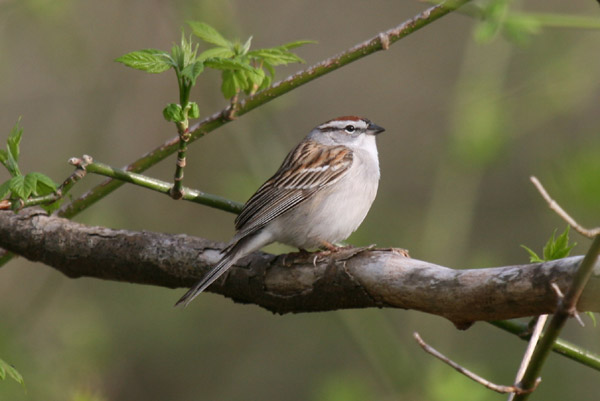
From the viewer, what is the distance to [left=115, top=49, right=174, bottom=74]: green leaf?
2.77 meters

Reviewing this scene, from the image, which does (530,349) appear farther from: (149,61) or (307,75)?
(149,61)

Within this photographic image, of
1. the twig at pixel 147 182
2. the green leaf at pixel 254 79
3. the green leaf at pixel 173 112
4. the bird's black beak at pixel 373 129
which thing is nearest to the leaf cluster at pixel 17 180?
the twig at pixel 147 182

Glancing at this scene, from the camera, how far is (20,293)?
6809mm

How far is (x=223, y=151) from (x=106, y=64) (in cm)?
138

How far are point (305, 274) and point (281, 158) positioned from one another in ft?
8.02

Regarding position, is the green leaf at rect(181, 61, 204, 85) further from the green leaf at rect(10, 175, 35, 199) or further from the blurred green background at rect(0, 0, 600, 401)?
the blurred green background at rect(0, 0, 600, 401)

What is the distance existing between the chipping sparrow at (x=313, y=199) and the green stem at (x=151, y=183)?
1.15ft

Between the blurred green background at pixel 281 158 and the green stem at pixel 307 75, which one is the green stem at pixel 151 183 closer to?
the green stem at pixel 307 75

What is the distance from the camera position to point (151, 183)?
3.27 metres

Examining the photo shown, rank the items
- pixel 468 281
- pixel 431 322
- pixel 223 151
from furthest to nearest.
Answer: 1. pixel 223 151
2. pixel 431 322
3. pixel 468 281

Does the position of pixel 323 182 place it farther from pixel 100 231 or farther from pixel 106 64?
pixel 106 64

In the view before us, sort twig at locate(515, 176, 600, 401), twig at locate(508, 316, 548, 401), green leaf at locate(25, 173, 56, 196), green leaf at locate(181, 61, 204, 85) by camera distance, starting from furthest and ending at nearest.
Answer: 1. green leaf at locate(25, 173, 56, 196)
2. green leaf at locate(181, 61, 204, 85)
3. twig at locate(508, 316, 548, 401)
4. twig at locate(515, 176, 600, 401)

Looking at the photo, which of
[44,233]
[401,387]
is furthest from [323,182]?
[44,233]

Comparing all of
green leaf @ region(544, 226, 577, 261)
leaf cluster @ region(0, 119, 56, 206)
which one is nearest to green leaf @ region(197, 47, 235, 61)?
leaf cluster @ region(0, 119, 56, 206)
